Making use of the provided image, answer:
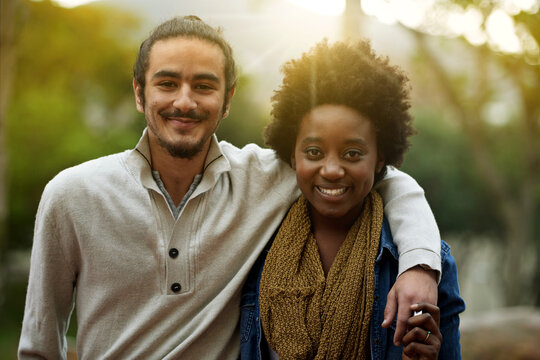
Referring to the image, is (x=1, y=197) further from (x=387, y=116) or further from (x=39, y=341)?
(x=387, y=116)

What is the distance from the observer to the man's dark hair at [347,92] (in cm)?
242

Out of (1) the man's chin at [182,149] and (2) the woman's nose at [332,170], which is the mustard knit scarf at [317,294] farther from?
(1) the man's chin at [182,149]

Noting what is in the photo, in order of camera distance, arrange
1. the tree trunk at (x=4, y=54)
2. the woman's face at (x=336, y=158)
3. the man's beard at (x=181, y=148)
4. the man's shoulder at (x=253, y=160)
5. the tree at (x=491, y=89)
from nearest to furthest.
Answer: the woman's face at (x=336, y=158) → the man's beard at (x=181, y=148) → the man's shoulder at (x=253, y=160) → the tree trunk at (x=4, y=54) → the tree at (x=491, y=89)

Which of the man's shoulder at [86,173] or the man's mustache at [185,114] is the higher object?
the man's mustache at [185,114]

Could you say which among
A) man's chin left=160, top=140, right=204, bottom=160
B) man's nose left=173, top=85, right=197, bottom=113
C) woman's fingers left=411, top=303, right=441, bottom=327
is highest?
man's nose left=173, top=85, right=197, bottom=113

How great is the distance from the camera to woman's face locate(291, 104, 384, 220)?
237 cm

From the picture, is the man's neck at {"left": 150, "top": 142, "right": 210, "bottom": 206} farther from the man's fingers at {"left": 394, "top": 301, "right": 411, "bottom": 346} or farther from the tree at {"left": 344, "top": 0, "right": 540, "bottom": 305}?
the tree at {"left": 344, "top": 0, "right": 540, "bottom": 305}

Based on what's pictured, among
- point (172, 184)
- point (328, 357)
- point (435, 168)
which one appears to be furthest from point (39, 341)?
point (435, 168)

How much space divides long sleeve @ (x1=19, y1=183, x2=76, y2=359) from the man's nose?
2.07ft

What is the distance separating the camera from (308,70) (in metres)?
2.53

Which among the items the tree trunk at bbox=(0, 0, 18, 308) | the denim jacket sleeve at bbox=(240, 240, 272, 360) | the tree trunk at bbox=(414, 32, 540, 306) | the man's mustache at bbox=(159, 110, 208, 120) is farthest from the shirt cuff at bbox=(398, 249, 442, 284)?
the tree trunk at bbox=(414, 32, 540, 306)

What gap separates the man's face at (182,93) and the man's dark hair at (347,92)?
0.99 ft

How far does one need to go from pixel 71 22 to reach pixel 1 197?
6229 millimetres

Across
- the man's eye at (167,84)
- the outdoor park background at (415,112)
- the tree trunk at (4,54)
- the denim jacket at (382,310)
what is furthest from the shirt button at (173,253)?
the tree trunk at (4,54)
